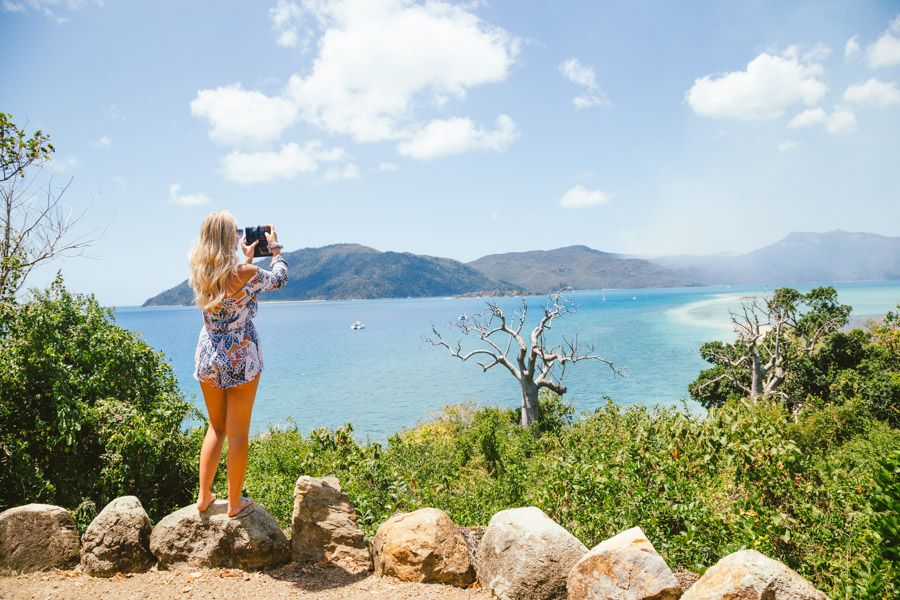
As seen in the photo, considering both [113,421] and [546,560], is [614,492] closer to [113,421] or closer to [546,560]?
[546,560]

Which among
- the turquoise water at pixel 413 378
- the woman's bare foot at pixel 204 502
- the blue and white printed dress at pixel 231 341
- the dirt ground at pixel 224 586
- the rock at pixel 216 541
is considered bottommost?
the turquoise water at pixel 413 378

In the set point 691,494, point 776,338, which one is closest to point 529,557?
point 691,494

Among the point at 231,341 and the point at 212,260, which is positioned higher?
the point at 212,260

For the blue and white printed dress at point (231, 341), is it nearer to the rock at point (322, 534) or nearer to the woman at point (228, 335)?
the woman at point (228, 335)

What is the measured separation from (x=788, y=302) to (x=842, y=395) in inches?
320

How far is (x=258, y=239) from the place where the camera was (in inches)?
167

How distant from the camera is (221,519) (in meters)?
4.28

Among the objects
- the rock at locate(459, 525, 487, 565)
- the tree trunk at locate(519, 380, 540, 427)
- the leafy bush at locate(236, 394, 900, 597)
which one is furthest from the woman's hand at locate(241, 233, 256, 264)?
the tree trunk at locate(519, 380, 540, 427)

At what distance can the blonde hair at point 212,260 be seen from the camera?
3.87 meters

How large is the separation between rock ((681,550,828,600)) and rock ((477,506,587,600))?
936mm

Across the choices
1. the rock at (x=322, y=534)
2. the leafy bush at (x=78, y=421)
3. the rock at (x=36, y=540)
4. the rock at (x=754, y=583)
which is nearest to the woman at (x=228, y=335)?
the rock at (x=322, y=534)

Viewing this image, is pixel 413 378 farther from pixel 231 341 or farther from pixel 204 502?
pixel 231 341

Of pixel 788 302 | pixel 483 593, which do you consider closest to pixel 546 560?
pixel 483 593

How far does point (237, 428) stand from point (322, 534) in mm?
1168
